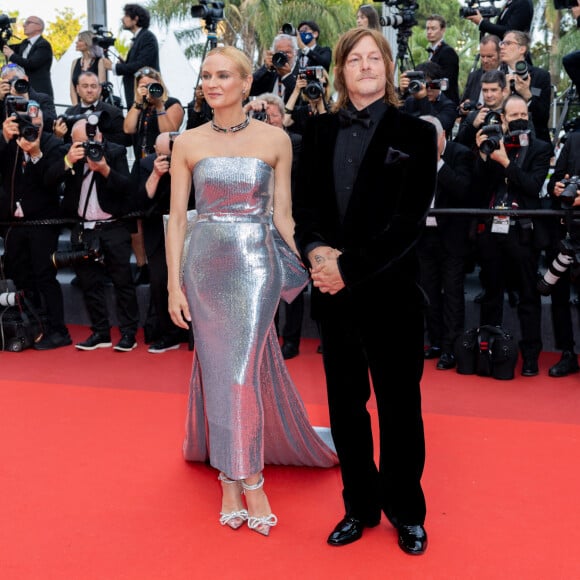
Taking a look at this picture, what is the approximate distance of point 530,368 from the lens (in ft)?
17.1

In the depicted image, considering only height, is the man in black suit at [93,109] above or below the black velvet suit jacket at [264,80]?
below

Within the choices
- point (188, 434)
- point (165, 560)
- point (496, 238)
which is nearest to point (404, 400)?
point (165, 560)

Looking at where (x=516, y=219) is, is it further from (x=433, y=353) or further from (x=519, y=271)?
(x=433, y=353)

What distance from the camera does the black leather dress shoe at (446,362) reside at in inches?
212

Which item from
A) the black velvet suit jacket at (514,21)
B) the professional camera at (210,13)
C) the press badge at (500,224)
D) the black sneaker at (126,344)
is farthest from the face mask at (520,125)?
the black sneaker at (126,344)

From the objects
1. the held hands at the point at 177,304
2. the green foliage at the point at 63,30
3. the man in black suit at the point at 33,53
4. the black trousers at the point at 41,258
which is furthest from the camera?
the green foliage at the point at 63,30

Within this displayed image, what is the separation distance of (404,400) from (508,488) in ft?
2.79

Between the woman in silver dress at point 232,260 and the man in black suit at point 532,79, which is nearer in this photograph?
the woman in silver dress at point 232,260

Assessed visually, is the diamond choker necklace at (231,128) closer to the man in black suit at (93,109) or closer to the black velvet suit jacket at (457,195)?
the black velvet suit jacket at (457,195)

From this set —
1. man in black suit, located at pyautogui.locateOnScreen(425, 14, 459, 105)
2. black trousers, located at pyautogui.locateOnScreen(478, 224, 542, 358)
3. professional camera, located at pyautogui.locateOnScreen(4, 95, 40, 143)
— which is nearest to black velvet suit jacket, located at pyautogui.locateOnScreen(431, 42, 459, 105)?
man in black suit, located at pyautogui.locateOnScreen(425, 14, 459, 105)

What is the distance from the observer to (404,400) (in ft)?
8.93

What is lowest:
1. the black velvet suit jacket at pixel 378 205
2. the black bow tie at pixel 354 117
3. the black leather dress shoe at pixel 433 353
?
the black leather dress shoe at pixel 433 353

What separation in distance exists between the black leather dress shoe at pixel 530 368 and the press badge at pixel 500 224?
2.75ft

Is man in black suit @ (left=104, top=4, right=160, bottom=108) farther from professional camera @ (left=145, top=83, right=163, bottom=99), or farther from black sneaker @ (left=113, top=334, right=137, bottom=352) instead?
black sneaker @ (left=113, top=334, right=137, bottom=352)
